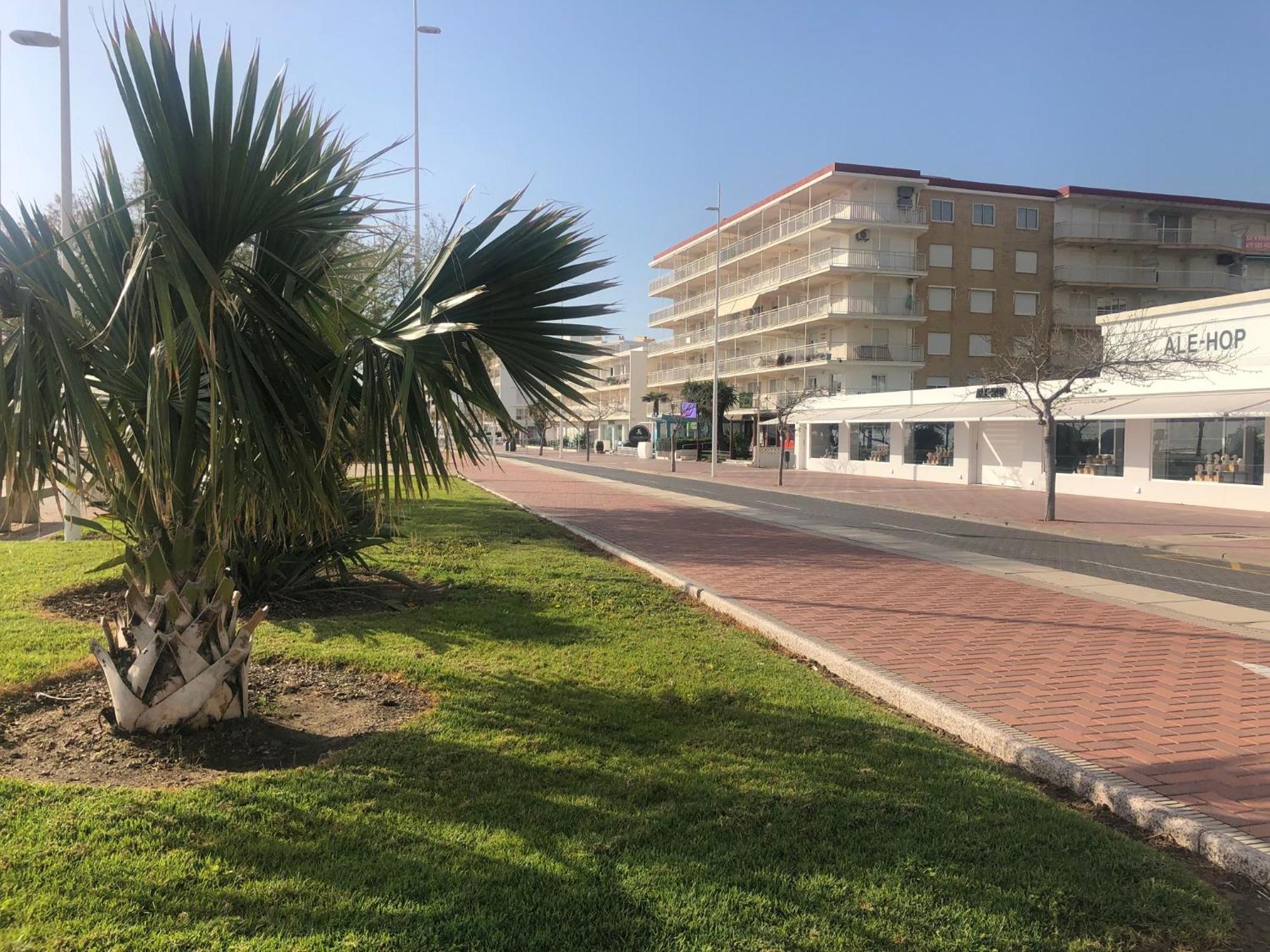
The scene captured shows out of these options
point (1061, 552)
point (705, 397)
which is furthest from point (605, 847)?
point (705, 397)

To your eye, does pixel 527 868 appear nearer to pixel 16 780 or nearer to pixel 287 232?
pixel 16 780

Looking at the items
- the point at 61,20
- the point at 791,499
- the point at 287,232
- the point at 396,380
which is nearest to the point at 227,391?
the point at 396,380

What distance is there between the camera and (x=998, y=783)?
441cm

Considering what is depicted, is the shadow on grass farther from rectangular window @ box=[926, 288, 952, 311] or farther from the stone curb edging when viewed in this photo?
rectangular window @ box=[926, 288, 952, 311]

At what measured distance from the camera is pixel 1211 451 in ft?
74.9

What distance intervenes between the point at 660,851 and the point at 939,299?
50829 millimetres

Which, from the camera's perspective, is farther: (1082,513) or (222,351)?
(1082,513)

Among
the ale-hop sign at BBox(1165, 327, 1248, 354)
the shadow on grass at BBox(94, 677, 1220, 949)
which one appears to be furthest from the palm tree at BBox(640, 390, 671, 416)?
the shadow on grass at BBox(94, 677, 1220, 949)

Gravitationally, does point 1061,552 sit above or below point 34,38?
below

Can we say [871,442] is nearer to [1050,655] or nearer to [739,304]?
[739,304]

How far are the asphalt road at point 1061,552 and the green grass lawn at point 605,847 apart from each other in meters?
7.81

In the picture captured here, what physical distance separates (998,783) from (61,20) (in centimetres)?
1762

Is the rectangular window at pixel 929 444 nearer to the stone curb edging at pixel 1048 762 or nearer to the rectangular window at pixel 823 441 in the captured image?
the rectangular window at pixel 823 441

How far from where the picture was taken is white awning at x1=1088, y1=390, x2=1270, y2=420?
20.6 meters
